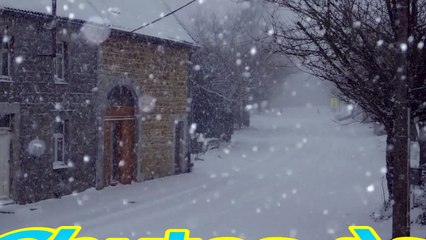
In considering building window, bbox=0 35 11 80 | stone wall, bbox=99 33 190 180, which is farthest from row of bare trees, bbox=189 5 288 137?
building window, bbox=0 35 11 80

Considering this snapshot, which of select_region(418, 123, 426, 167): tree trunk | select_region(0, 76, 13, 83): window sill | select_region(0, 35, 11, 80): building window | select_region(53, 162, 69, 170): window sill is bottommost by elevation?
select_region(53, 162, 69, 170): window sill

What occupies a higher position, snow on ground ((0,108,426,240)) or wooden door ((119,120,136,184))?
wooden door ((119,120,136,184))

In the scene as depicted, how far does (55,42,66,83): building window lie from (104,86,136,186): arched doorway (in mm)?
2224

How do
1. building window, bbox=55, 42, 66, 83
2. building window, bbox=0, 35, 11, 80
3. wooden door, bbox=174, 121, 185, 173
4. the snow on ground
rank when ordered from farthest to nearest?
wooden door, bbox=174, 121, 185, 173
building window, bbox=55, 42, 66, 83
building window, bbox=0, 35, 11, 80
the snow on ground

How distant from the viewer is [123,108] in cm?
1755

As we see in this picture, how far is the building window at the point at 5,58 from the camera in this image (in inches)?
519

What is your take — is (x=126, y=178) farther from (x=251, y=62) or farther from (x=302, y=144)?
(x=251, y=62)

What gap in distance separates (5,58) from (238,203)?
7604 mm

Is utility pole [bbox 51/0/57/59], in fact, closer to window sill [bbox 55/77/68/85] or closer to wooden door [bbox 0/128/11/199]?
window sill [bbox 55/77/68/85]

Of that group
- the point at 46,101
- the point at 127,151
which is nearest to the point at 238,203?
the point at 127,151

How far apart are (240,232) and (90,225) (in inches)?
138

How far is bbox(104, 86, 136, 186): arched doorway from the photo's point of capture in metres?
16.8

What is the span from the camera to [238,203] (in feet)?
46.3

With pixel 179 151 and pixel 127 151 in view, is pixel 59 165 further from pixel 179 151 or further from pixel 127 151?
pixel 179 151
